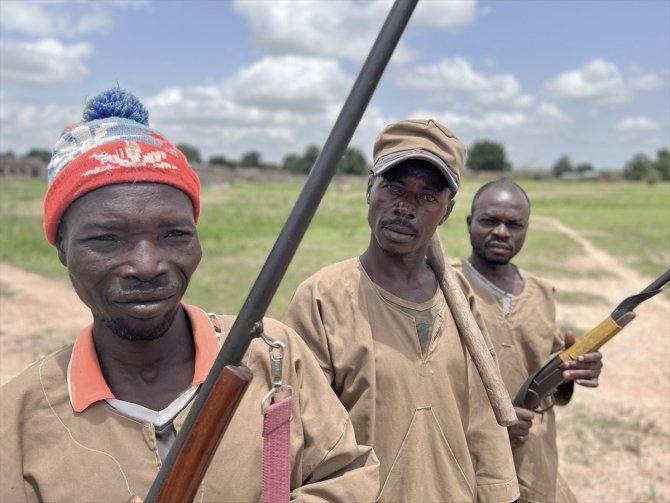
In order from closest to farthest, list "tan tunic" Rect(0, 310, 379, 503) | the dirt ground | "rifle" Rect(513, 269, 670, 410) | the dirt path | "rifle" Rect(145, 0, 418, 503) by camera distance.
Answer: "rifle" Rect(145, 0, 418, 503)
"tan tunic" Rect(0, 310, 379, 503)
"rifle" Rect(513, 269, 670, 410)
the dirt path
the dirt ground

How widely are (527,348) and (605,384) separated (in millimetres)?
4701

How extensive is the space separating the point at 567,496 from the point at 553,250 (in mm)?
16505

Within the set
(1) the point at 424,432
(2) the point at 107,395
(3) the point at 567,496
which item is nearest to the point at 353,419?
(1) the point at 424,432

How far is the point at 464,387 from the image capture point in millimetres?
2176

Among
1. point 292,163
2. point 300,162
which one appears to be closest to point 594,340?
point 300,162

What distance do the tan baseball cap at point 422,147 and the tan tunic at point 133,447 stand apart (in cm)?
82

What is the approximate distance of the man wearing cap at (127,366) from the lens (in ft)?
4.49

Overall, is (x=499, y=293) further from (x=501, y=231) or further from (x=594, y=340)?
(x=594, y=340)

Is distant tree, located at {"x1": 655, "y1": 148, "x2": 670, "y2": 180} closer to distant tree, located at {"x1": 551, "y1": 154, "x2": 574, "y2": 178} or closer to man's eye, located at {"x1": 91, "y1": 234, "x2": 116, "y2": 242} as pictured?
distant tree, located at {"x1": 551, "y1": 154, "x2": 574, "y2": 178}

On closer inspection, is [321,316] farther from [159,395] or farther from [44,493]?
[44,493]

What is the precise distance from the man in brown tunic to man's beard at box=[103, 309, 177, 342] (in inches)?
75.4

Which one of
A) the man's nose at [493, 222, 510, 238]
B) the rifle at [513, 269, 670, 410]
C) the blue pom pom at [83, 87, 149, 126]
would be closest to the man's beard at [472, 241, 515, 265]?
the man's nose at [493, 222, 510, 238]

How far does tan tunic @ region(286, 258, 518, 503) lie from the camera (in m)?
2.01

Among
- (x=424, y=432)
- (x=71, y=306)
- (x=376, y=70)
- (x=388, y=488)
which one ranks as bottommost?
(x=71, y=306)
